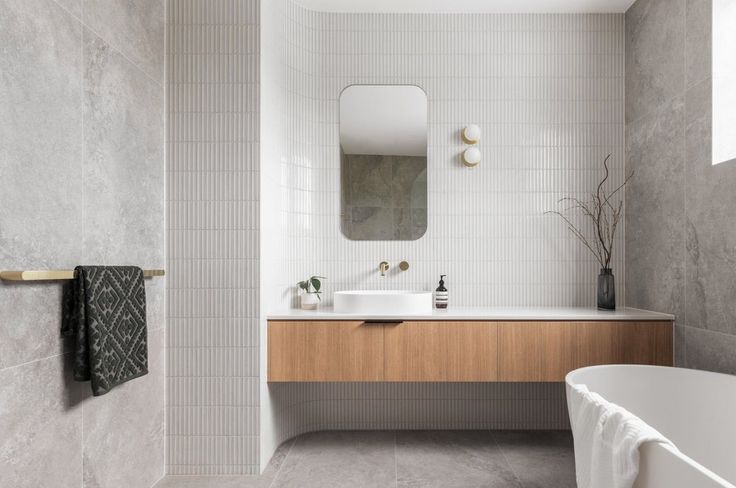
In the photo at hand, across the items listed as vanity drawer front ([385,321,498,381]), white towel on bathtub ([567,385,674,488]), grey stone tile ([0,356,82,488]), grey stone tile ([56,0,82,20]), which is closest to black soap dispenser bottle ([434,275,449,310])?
vanity drawer front ([385,321,498,381])

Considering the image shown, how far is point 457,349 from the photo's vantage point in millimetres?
2270

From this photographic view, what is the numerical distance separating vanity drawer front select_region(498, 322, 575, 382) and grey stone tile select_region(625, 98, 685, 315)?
22.7 inches

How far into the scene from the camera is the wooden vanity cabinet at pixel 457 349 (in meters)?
2.26

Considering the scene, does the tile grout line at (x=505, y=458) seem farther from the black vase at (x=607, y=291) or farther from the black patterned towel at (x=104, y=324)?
the black patterned towel at (x=104, y=324)

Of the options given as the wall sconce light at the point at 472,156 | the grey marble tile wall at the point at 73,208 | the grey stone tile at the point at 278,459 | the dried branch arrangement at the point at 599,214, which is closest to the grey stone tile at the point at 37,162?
the grey marble tile wall at the point at 73,208

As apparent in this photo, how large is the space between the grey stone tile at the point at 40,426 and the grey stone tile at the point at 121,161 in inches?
16.6

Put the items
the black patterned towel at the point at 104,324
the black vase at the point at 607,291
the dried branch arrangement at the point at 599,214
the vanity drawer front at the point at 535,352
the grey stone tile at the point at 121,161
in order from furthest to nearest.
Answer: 1. the dried branch arrangement at the point at 599,214
2. the black vase at the point at 607,291
3. the vanity drawer front at the point at 535,352
4. the grey stone tile at the point at 121,161
5. the black patterned towel at the point at 104,324

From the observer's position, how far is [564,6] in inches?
106

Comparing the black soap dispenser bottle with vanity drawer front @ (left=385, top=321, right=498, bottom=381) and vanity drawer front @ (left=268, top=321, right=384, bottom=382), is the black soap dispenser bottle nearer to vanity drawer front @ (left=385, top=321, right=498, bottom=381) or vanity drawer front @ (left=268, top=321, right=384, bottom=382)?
vanity drawer front @ (left=385, top=321, right=498, bottom=381)

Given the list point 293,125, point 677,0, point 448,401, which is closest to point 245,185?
point 293,125

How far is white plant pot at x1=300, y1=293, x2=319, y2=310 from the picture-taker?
2.55 metres

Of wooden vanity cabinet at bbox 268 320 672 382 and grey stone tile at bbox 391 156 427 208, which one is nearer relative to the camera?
wooden vanity cabinet at bbox 268 320 672 382

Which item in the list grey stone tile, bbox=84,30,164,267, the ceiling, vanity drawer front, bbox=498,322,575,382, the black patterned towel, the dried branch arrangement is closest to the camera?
the black patterned towel

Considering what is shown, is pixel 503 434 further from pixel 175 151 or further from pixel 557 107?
pixel 175 151
